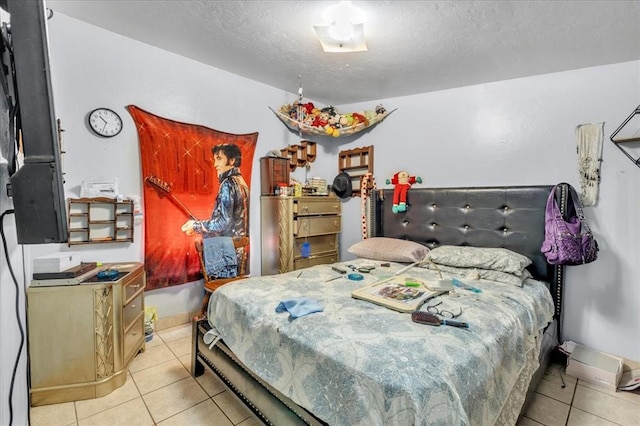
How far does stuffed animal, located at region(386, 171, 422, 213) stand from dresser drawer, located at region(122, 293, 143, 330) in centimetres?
257

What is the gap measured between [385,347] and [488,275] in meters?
1.50

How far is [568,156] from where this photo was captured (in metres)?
2.51

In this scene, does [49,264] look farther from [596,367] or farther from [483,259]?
[596,367]

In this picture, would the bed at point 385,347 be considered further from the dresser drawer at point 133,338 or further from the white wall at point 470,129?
the dresser drawer at point 133,338

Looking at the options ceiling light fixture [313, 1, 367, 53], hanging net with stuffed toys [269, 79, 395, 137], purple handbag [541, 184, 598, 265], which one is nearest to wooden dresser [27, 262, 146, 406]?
ceiling light fixture [313, 1, 367, 53]

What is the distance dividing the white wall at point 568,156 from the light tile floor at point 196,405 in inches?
23.4

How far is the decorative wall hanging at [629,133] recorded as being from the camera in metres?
2.24

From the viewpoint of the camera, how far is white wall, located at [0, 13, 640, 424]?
229 centimetres

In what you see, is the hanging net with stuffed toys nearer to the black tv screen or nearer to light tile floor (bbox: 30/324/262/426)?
light tile floor (bbox: 30/324/262/426)

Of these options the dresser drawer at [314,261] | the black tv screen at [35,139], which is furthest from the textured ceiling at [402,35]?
the dresser drawer at [314,261]

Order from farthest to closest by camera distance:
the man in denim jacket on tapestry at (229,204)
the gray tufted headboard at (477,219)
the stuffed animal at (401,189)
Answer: the stuffed animal at (401,189)
the man in denim jacket on tapestry at (229,204)
the gray tufted headboard at (477,219)

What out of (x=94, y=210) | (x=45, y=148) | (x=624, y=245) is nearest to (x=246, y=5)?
(x=45, y=148)

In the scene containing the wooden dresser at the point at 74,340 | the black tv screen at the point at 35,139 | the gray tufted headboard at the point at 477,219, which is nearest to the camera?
the black tv screen at the point at 35,139

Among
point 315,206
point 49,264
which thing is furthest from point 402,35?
point 49,264
